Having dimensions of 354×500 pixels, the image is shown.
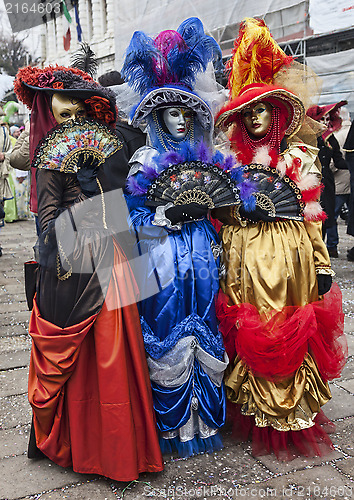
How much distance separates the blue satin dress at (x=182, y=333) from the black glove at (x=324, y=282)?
568 mm

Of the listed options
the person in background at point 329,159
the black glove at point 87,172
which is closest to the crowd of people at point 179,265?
the black glove at point 87,172

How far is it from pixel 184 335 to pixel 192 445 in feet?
2.02

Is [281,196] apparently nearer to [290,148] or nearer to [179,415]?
[290,148]

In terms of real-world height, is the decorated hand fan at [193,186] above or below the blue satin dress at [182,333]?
above

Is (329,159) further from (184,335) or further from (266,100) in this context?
(184,335)

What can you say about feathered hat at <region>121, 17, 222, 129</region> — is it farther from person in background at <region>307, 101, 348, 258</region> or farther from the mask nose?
person in background at <region>307, 101, 348, 258</region>

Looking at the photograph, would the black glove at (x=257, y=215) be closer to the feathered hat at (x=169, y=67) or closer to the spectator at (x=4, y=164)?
the feathered hat at (x=169, y=67)

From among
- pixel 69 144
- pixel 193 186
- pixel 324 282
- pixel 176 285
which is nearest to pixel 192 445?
pixel 176 285

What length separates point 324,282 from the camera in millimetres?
2676

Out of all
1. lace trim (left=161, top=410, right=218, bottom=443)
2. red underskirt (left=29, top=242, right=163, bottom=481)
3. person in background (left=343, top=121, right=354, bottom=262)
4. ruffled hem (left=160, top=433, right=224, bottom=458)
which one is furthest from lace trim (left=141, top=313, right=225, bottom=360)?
person in background (left=343, top=121, right=354, bottom=262)

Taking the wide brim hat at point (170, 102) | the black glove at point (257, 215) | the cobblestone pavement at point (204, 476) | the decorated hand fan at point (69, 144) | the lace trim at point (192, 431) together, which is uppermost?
the wide brim hat at point (170, 102)

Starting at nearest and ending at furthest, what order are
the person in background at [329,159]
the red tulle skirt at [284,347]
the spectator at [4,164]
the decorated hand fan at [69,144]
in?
the decorated hand fan at [69,144] < the red tulle skirt at [284,347] < the person in background at [329,159] < the spectator at [4,164]

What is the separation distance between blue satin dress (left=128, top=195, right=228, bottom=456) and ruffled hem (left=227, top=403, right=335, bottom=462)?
18cm

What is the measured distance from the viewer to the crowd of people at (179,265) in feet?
7.50
